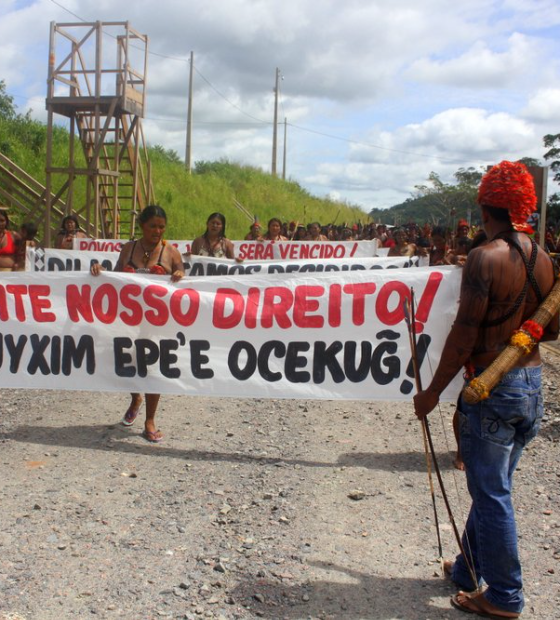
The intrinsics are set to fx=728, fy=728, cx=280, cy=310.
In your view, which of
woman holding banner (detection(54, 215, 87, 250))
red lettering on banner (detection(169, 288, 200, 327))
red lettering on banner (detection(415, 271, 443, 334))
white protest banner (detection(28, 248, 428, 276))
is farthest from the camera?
woman holding banner (detection(54, 215, 87, 250))

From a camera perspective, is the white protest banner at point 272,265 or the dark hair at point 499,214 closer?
the dark hair at point 499,214

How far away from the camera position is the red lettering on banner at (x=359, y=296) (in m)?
5.75

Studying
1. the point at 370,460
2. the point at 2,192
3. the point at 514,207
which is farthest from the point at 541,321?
the point at 2,192

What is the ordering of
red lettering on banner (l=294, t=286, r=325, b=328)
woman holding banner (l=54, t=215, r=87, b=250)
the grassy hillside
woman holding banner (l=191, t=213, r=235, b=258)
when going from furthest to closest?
1. the grassy hillside
2. woman holding banner (l=54, t=215, r=87, b=250)
3. woman holding banner (l=191, t=213, r=235, b=258)
4. red lettering on banner (l=294, t=286, r=325, b=328)

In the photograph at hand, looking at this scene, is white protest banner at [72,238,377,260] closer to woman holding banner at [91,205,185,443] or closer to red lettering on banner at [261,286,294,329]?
woman holding banner at [91,205,185,443]

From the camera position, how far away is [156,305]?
5.99 meters

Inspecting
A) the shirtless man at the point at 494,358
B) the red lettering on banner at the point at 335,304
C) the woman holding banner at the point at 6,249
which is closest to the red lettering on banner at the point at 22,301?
the red lettering on banner at the point at 335,304

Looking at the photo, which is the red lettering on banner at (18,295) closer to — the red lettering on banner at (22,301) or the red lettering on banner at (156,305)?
the red lettering on banner at (22,301)

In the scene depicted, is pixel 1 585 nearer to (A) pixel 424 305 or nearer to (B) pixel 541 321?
(B) pixel 541 321

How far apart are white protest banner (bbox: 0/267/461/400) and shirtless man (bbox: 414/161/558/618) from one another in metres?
2.22

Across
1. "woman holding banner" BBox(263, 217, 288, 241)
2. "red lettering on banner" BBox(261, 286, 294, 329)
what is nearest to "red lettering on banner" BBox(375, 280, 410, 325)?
"red lettering on banner" BBox(261, 286, 294, 329)

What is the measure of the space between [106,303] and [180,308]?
2.09 feet

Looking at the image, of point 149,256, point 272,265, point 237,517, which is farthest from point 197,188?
point 237,517

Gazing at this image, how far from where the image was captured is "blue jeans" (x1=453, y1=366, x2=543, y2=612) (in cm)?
320
